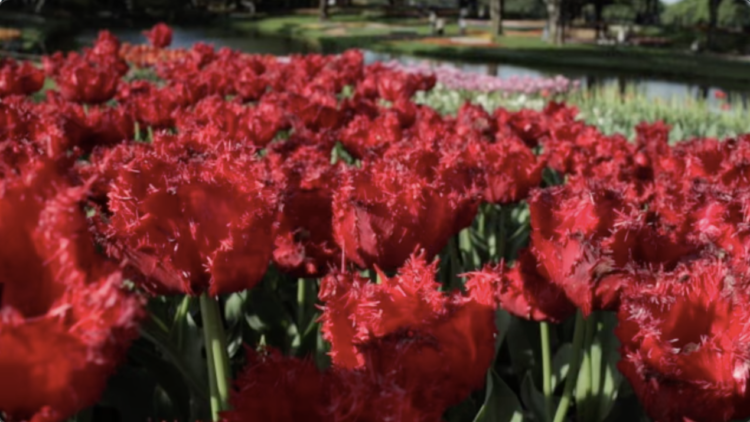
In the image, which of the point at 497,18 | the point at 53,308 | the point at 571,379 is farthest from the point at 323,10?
the point at 53,308

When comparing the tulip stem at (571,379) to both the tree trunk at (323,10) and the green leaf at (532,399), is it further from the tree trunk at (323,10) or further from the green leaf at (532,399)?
the tree trunk at (323,10)

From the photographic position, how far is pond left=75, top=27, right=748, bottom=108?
2061 centimetres

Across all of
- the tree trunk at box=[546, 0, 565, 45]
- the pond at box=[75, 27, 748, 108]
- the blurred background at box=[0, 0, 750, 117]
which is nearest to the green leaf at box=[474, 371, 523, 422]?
the blurred background at box=[0, 0, 750, 117]

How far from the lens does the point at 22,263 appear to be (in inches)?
23.4

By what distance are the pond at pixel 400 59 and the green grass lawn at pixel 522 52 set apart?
0.86 metres

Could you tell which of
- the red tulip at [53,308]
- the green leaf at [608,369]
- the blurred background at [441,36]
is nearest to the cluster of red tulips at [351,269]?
the red tulip at [53,308]

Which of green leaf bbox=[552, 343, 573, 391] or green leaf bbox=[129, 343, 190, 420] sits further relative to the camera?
green leaf bbox=[552, 343, 573, 391]

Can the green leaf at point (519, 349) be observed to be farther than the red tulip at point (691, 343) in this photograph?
Yes

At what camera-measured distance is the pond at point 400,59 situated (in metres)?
20.6

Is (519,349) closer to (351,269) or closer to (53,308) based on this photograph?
(351,269)

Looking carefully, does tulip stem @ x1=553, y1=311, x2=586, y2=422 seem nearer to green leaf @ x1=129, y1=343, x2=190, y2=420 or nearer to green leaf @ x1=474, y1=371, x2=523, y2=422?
green leaf @ x1=474, y1=371, x2=523, y2=422

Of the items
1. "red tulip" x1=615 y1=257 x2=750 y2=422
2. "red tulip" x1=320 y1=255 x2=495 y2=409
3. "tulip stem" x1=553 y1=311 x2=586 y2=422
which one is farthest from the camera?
"tulip stem" x1=553 y1=311 x2=586 y2=422

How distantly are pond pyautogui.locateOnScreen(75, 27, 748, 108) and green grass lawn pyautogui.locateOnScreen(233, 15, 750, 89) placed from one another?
0.86m

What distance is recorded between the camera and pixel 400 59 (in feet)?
79.5
